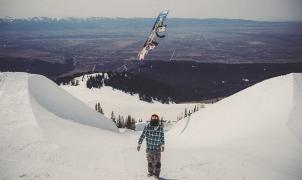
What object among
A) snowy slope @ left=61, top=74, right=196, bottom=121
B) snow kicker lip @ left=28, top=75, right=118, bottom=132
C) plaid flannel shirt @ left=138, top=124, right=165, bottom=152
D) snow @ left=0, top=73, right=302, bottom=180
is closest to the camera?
plaid flannel shirt @ left=138, top=124, right=165, bottom=152

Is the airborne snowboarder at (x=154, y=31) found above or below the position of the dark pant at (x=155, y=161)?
above

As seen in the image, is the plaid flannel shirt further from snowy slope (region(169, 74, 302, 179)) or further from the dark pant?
snowy slope (region(169, 74, 302, 179))

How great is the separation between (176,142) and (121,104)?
91455mm

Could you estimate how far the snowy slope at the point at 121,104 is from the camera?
102m

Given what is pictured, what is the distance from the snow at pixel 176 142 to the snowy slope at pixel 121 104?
66.1 meters

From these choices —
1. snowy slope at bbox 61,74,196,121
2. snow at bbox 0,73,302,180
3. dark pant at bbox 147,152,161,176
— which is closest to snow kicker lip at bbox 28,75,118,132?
snow at bbox 0,73,302,180

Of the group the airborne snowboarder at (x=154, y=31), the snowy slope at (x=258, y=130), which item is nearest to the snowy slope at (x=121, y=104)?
the airborne snowboarder at (x=154, y=31)

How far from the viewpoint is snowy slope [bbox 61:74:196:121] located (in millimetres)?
101625

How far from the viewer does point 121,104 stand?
115 meters

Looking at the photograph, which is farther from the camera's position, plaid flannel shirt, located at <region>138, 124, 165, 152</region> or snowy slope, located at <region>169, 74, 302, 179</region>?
snowy slope, located at <region>169, 74, 302, 179</region>

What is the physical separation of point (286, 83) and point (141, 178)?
15712mm

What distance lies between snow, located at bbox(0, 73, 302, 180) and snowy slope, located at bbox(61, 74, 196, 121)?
66127mm

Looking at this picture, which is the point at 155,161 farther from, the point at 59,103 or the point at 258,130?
the point at 59,103

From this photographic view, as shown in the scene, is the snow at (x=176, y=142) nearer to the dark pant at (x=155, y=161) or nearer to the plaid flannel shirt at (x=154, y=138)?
the dark pant at (x=155, y=161)
